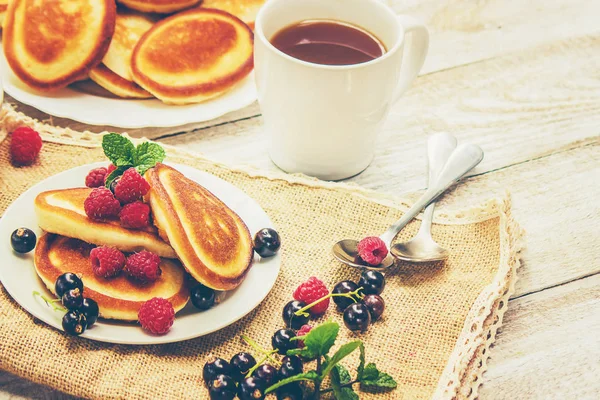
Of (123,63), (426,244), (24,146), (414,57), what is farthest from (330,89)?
(24,146)

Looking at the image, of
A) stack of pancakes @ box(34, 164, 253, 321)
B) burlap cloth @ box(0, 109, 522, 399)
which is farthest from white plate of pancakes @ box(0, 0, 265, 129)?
stack of pancakes @ box(34, 164, 253, 321)

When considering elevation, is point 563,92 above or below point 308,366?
above

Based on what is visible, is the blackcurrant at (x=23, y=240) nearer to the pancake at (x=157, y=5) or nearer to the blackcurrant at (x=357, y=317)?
the blackcurrant at (x=357, y=317)

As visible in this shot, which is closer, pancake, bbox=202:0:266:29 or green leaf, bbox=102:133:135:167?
green leaf, bbox=102:133:135:167

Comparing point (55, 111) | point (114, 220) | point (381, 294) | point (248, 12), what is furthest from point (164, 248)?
point (248, 12)

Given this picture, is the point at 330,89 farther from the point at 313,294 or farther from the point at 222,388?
the point at 222,388

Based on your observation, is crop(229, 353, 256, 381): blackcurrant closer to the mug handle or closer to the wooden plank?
the wooden plank

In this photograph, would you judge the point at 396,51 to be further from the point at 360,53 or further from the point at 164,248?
the point at 164,248
